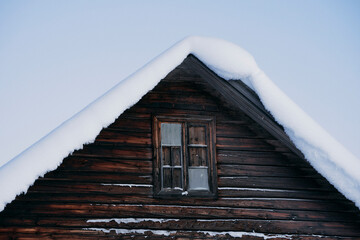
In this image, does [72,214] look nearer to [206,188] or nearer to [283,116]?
[206,188]

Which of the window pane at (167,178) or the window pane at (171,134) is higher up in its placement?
the window pane at (171,134)

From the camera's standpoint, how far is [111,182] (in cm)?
680

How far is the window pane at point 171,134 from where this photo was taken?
24.0 feet

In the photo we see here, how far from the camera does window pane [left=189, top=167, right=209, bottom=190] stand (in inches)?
285

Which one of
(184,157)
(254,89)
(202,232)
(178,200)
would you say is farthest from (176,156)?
(254,89)

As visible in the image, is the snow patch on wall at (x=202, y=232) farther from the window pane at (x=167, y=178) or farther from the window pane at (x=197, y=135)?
the window pane at (x=197, y=135)

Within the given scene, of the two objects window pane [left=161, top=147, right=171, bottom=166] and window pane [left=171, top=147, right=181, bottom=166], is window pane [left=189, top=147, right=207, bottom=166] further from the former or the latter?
window pane [left=161, top=147, right=171, bottom=166]

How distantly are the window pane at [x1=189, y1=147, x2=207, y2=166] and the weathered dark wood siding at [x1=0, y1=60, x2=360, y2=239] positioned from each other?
0.84 feet

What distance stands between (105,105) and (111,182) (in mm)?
1365

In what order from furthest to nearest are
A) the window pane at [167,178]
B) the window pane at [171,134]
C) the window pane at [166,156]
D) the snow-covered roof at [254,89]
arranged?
the window pane at [171,134] → the window pane at [166,156] → the window pane at [167,178] → the snow-covered roof at [254,89]

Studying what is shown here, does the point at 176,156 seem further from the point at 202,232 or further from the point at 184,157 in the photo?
the point at 202,232

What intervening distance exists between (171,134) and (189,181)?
2.75 feet

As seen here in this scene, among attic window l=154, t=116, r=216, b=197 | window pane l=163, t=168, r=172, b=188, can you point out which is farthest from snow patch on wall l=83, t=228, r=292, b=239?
window pane l=163, t=168, r=172, b=188

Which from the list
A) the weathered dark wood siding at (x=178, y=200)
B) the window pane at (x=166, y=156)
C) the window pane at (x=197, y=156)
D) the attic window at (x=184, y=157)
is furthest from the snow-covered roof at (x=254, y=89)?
the window pane at (x=197, y=156)
